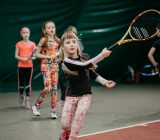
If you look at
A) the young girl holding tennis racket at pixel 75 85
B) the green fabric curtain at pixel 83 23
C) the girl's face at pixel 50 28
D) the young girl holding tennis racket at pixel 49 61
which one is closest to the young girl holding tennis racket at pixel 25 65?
the young girl holding tennis racket at pixel 49 61

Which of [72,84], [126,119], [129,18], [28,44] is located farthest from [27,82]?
[129,18]

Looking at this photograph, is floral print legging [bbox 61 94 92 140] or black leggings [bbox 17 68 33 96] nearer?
floral print legging [bbox 61 94 92 140]

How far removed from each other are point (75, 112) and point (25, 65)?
150 inches

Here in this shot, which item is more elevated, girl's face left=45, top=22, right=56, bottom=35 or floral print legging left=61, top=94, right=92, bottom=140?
girl's face left=45, top=22, right=56, bottom=35

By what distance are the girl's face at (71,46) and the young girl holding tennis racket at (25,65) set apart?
372 centimetres

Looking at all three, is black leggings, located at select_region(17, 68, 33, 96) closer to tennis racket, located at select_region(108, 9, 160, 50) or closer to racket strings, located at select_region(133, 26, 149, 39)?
tennis racket, located at select_region(108, 9, 160, 50)

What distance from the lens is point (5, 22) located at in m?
11.3

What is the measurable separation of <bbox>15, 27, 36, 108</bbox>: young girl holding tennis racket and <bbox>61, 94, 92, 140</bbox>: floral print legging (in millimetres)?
3661

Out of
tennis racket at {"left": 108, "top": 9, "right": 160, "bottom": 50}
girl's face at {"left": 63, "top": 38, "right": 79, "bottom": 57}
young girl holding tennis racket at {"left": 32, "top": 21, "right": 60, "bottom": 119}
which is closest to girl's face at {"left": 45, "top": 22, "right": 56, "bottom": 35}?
young girl holding tennis racket at {"left": 32, "top": 21, "right": 60, "bottom": 119}

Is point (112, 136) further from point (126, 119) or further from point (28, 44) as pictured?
point (28, 44)

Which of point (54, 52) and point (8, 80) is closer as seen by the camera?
point (54, 52)

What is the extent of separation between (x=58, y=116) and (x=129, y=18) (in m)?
5.90

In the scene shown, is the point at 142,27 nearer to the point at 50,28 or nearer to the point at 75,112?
the point at 75,112

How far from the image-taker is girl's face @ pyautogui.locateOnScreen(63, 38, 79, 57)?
4.91 metres
